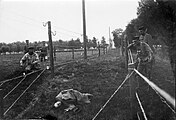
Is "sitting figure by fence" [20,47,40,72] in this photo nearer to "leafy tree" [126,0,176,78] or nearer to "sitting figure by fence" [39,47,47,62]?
"sitting figure by fence" [39,47,47,62]

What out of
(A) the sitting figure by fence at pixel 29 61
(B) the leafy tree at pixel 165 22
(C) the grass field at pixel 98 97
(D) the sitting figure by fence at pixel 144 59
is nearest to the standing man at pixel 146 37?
(D) the sitting figure by fence at pixel 144 59

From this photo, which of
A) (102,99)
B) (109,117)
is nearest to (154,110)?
(109,117)

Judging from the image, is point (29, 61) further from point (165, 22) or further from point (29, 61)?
point (165, 22)

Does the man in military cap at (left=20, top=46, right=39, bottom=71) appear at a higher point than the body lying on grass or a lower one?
higher

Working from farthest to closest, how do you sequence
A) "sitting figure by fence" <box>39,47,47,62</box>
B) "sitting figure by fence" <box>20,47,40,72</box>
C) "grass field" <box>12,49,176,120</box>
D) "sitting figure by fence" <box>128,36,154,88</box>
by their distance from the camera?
"sitting figure by fence" <box>39,47,47,62</box> → "sitting figure by fence" <box>20,47,40,72</box> → "sitting figure by fence" <box>128,36,154,88</box> → "grass field" <box>12,49,176,120</box>

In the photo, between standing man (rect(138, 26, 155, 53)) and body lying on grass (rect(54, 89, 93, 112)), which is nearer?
body lying on grass (rect(54, 89, 93, 112))

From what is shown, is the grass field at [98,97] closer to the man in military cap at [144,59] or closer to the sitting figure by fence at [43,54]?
the man in military cap at [144,59]

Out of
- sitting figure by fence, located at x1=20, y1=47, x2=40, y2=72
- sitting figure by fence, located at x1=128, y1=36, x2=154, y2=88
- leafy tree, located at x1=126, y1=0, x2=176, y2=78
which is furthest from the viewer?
leafy tree, located at x1=126, y1=0, x2=176, y2=78

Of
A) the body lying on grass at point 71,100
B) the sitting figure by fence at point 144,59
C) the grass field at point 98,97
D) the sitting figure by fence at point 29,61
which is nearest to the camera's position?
the grass field at point 98,97

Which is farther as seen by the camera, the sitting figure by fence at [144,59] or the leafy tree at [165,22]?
the leafy tree at [165,22]

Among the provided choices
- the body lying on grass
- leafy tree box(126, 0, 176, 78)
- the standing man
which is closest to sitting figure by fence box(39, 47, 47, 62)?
leafy tree box(126, 0, 176, 78)

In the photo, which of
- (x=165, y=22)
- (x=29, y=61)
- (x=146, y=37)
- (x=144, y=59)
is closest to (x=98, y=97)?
(x=144, y=59)

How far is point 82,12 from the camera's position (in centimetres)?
1331

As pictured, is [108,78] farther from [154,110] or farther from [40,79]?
[154,110]
